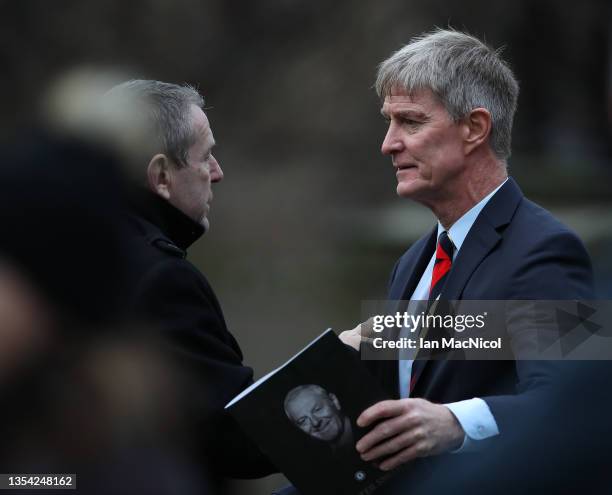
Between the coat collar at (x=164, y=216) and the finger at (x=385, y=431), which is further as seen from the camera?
the coat collar at (x=164, y=216)

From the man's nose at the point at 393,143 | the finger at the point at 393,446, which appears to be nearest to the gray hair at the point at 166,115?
the man's nose at the point at 393,143

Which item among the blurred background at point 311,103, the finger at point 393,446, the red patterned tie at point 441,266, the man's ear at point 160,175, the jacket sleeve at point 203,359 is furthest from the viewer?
the blurred background at point 311,103

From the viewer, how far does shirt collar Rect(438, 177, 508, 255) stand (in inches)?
109

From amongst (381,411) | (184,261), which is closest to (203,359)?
(184,261)

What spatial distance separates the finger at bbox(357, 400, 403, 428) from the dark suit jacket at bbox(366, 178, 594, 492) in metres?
0.16

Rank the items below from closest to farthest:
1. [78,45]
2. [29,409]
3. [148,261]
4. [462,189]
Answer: [29,409] < [148,261] < [462,189] < [78,45]

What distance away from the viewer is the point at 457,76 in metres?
2.77

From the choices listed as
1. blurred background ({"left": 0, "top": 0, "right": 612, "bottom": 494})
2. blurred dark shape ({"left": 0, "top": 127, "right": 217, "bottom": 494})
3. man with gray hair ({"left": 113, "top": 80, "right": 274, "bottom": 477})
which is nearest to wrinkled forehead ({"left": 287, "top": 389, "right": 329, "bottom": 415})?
man with gray hair ({"left": 113, "top": 80, "right": 274, "bottom": 477})

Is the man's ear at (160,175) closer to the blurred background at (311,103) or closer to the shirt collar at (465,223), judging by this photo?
the shirt collar at (465,223)

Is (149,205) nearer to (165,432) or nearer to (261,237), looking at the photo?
(165,432)

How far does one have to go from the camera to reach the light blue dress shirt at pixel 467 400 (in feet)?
7.64

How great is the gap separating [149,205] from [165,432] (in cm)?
146

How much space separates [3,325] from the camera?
127 cm

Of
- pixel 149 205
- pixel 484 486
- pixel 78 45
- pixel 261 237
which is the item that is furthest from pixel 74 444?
pixel 78 45
